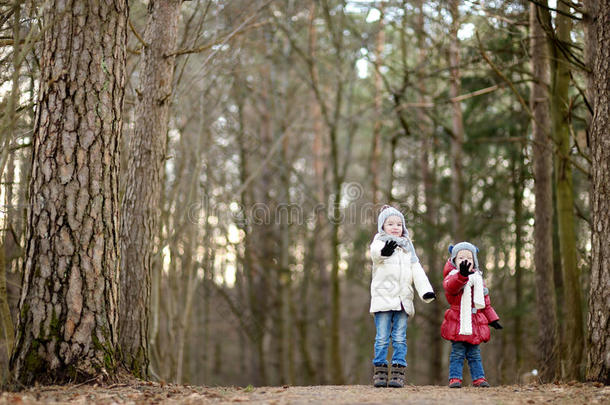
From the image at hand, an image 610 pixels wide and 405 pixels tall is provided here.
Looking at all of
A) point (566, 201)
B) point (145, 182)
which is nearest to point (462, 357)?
point (566, 201)

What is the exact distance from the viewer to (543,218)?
9258 millimetres

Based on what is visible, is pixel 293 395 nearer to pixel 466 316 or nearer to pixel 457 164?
pixel 466 316

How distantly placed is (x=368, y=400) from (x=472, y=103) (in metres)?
10.5

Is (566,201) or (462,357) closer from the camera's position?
(462,357)

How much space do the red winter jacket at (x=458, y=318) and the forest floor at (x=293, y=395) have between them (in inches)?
21.5

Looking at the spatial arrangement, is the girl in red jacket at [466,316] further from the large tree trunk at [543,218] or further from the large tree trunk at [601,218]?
the large tree trunk at [543,218]

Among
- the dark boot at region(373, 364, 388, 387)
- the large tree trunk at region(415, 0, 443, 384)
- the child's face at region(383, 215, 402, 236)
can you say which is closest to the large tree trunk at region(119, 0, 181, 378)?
the dark boot at region(373, 364, 388, 387)

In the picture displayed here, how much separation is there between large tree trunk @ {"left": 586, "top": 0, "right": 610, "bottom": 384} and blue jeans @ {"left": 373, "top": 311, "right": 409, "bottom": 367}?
5.76ft

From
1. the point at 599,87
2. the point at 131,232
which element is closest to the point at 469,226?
the point at 599,87

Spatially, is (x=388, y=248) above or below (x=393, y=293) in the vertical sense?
above

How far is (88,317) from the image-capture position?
5.16 m

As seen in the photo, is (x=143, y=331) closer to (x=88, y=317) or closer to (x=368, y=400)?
(x=88, y=317)

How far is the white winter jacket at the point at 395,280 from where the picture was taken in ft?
19.6

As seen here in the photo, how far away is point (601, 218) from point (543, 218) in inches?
134
